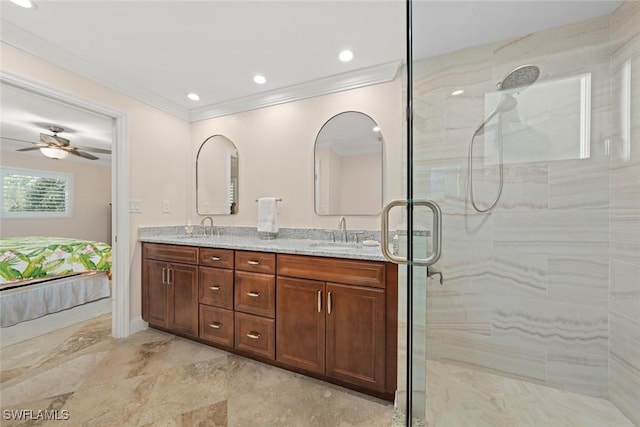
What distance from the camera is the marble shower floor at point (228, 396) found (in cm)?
121

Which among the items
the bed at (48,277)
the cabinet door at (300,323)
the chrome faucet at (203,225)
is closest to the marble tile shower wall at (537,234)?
the cabinet door at (300,323)

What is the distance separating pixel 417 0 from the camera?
1.21m

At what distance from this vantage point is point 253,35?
64.7 inches

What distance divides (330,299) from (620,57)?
188cm

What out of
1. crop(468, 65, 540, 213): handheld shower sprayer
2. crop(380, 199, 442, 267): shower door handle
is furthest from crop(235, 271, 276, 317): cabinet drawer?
crop(468, 65, 540, 213): handheld shower sprayer

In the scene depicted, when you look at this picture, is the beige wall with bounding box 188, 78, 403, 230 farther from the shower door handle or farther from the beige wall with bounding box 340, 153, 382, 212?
the shower door handle

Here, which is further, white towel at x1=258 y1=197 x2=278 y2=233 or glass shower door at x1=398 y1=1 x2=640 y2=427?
white towel at x1=258 y1=197 x2=278 y2=233

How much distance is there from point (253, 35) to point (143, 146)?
1.52 m

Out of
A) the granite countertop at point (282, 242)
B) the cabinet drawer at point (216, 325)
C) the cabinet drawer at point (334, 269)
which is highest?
the granite countertop at point (282, 242)

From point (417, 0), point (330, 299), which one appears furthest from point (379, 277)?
point (417, 0)

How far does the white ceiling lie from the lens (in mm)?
1370

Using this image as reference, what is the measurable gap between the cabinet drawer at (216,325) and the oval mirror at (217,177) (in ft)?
3.38

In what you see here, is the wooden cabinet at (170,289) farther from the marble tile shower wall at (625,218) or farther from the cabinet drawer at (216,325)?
the marble tile shower wall at (625,218)

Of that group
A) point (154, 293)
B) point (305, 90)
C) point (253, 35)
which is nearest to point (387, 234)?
point (253, 35)
